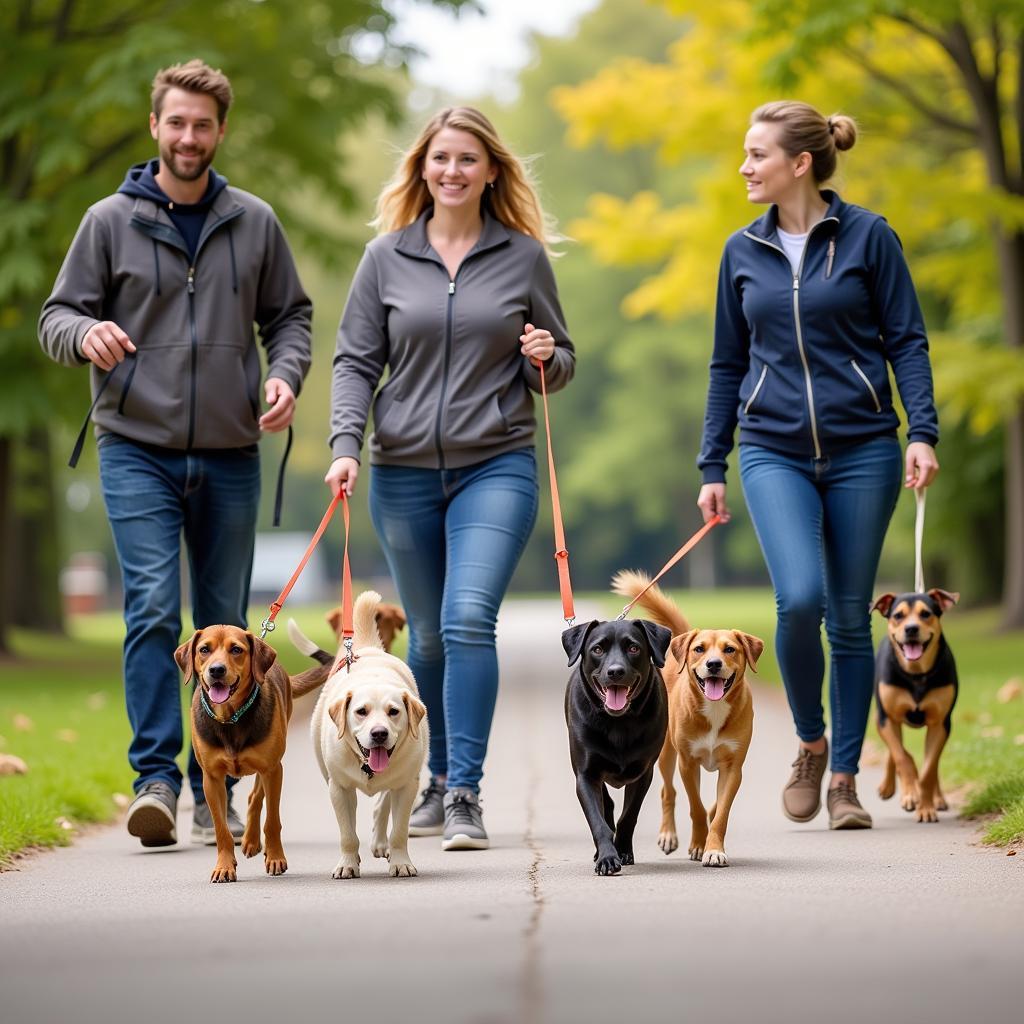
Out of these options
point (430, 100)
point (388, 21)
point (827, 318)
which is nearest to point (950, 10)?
point (388, 21)

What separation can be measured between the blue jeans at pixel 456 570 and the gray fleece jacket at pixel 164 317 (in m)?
0.69

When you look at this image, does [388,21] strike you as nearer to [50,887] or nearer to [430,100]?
[50,887]

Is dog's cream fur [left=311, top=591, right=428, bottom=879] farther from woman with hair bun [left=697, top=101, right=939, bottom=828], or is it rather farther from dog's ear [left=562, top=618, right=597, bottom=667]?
woman with hair bun [left=697, top=101, right=939, bottom=828]

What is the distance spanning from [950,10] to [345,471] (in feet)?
38.5

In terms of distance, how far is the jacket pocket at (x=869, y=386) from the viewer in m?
6.94

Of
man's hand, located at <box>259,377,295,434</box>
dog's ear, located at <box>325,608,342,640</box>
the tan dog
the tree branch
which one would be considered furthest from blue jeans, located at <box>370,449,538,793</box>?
the tree branch

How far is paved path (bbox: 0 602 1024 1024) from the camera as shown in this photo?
3.77 meters

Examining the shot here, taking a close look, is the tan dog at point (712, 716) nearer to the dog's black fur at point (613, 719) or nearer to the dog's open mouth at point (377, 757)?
the dog's black fur at point (613, 719)

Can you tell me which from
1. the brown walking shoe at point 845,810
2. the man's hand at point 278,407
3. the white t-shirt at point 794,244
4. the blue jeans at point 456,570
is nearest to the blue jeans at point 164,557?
the man's hand at point 278,407

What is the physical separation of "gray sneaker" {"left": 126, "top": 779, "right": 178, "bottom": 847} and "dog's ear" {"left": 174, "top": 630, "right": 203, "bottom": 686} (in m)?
0.62

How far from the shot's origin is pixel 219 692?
5.96 m

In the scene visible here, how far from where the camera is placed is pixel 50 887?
579 cm

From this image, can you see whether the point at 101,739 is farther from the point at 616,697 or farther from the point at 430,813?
the point at 616,697

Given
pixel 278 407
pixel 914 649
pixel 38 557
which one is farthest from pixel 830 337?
pixel 38 557
